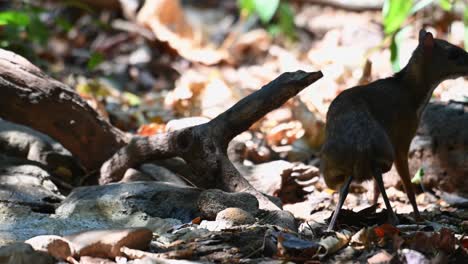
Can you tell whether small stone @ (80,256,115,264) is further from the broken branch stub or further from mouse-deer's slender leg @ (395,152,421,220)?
mouse-deer's slender leg @ (395,152,421,220)

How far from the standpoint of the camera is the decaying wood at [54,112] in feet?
17.4

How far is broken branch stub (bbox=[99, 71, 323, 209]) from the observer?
5.02 meters

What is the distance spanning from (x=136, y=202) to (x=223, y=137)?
2.56ft

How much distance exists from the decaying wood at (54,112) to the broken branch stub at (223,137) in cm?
59

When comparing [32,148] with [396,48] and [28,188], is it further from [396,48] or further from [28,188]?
[396,48]

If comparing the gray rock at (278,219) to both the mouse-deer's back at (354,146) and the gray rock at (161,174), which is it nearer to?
the mouse-deer's back at (354,146)

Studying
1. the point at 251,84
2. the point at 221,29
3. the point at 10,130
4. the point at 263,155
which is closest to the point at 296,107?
the point at 263,155

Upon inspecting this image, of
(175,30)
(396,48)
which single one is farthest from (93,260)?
(175,30)

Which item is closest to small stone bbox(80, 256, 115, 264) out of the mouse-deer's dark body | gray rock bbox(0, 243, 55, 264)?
gray rock bbox(0, 243, 55, 264)

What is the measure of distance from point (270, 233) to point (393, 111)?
1.74 metres

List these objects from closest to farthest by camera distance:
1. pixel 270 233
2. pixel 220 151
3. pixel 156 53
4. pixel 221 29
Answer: pixel 270 233 < pixel 220 151 < pixel 156 53 < pixel 221 29

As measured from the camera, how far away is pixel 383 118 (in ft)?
17.0

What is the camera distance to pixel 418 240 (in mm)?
3846

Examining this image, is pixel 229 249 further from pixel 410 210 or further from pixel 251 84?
pixel 251 84
